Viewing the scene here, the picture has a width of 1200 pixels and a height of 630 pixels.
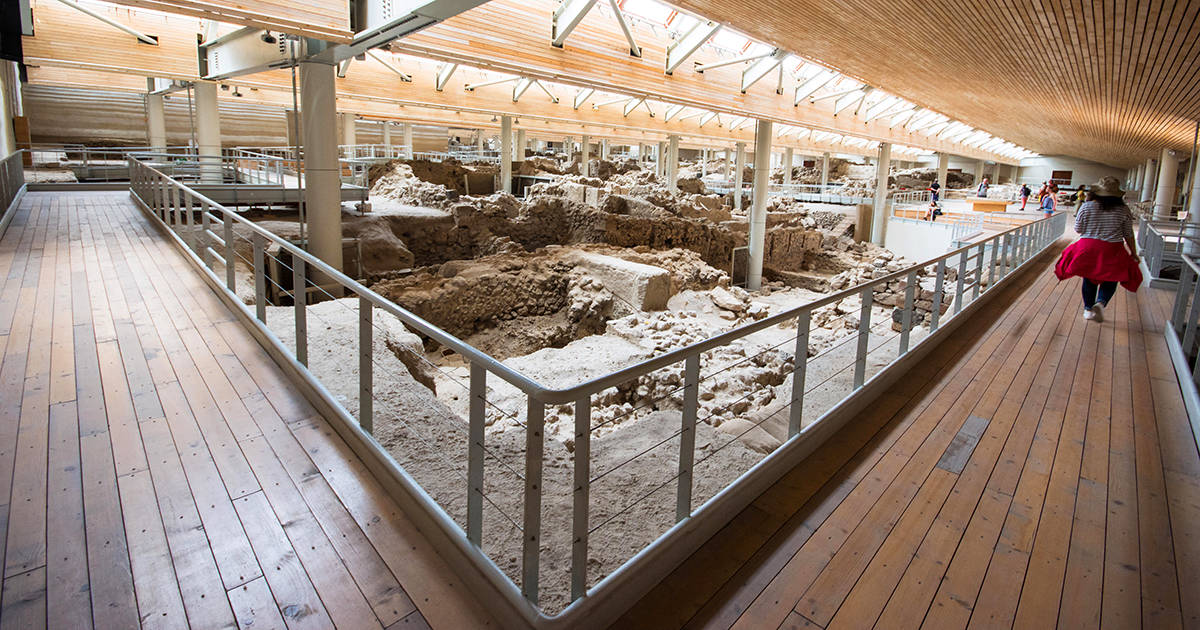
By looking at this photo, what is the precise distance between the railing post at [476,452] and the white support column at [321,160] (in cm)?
923

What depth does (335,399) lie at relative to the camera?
370cm

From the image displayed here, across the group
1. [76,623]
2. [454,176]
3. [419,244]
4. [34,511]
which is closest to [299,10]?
[34,511]

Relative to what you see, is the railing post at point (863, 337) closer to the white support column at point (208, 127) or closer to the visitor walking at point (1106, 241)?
the visitor walking at point (1106, 241)

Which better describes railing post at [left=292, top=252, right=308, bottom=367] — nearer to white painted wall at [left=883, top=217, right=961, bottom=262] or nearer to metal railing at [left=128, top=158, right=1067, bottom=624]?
metal railing at [left=128, top=158, right=1067, bottom=624]

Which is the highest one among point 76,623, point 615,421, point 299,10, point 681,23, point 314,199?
point 681,23

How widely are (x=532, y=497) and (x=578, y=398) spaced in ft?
1.11

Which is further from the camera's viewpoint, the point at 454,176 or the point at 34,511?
the point at 454,176

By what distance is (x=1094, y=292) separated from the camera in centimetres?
715

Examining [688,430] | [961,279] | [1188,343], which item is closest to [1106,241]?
[961,279]

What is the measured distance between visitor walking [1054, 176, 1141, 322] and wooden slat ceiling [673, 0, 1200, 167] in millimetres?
1947

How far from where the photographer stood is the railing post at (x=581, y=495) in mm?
2014

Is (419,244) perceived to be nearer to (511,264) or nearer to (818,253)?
(511,264)

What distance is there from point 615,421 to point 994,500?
4.24 meters

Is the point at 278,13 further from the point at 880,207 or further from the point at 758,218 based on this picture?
the point at 880,207
